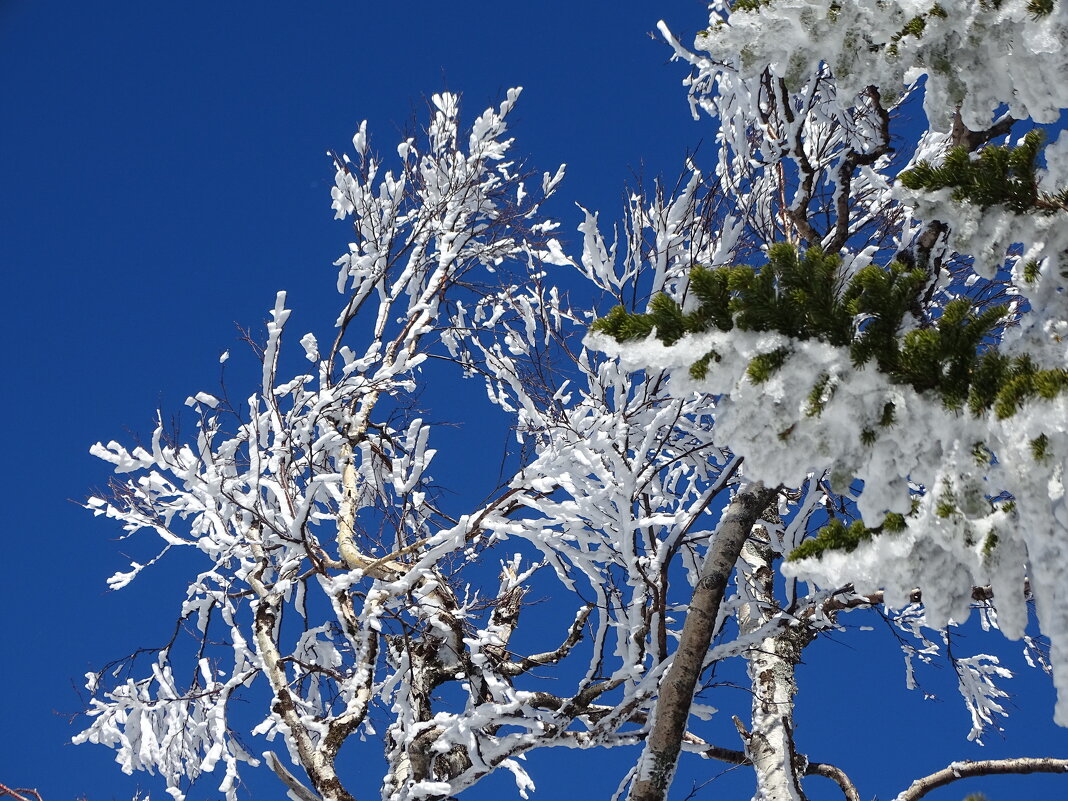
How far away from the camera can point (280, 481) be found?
512 centimetres

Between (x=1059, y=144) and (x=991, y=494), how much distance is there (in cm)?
121

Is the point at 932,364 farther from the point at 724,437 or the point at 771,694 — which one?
the point at 771,694

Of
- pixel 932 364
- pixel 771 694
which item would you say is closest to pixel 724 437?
pixel 932 364

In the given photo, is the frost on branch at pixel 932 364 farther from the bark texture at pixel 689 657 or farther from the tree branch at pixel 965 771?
the tree branch at pixel 965 771

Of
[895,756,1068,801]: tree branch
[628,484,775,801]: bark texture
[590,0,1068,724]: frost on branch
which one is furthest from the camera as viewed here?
[895,756,1068,801]: tree branch

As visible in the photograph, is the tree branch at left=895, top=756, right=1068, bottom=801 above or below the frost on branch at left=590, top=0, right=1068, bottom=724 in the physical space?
below

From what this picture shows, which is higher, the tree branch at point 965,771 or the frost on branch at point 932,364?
the frost on branch at point 932,364

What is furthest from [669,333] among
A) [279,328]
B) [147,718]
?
[147,718]

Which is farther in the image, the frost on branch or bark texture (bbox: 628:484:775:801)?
bark texture (bbox: 628:484:775:801)

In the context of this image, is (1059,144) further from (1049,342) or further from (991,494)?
(991,494)

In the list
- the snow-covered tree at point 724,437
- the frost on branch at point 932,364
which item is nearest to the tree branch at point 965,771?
the snow-covered tree at point 724,437

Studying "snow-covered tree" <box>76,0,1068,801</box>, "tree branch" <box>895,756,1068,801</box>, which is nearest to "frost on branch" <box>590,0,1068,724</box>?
"snow-covered tree" <box>76,0,1068,801</box>

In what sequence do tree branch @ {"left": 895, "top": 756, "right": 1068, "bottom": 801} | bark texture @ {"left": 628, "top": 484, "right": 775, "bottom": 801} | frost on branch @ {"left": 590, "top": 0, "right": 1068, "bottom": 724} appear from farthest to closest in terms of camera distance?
tree branch @ {"left": 895, "top": 756, "right": 1068, "bottom": 801}
bark texture @ {"left": 628, "top": 484, "right": 775, "bottom": 801}
frost on branch @ {"left": 590, "top": 0, "right": 1068, "bottom": 724}

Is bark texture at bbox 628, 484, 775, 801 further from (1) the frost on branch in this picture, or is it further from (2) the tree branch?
(2) the tree branch
